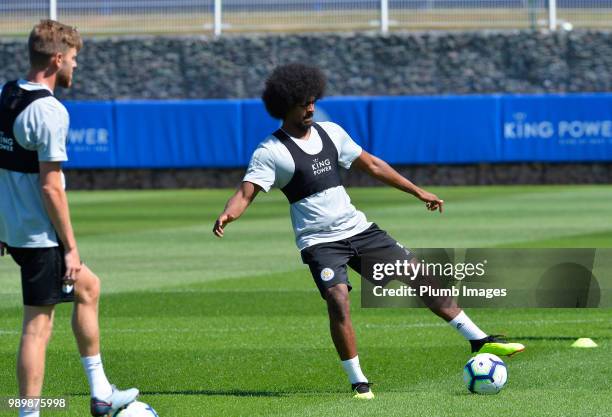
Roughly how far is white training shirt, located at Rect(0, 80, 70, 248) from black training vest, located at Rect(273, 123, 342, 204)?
2.00 metres

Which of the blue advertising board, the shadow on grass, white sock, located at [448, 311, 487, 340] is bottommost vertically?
the blue advertising board

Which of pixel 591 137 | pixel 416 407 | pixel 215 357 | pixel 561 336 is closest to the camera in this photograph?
pixel 416 407

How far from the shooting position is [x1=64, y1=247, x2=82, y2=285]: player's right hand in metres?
7.03

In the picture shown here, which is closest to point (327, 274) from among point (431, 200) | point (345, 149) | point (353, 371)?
point (353, 371)

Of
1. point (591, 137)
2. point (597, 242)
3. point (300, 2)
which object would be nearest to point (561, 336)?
point (597, 242)

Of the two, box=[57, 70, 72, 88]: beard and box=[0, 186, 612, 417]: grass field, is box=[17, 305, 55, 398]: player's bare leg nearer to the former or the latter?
box=[0, 186, 612, 417]: grass field

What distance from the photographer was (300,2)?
117ft

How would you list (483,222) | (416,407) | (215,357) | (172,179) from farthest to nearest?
1. (172,179)
2. (483,222)
3. (215,357)
4. (416,407)

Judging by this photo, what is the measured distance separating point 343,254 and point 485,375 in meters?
1.15

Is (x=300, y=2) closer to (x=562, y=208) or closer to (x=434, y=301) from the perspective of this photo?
(x=562, y=208)

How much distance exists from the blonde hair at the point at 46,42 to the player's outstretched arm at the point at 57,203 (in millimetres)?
546

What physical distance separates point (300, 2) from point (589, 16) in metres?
7.17

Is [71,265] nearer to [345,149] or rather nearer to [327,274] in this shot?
[327,274]

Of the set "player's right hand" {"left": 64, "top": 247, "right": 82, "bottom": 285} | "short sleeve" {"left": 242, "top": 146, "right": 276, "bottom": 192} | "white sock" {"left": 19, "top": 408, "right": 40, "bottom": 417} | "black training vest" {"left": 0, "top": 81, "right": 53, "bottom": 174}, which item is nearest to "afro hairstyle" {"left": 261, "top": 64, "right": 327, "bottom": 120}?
"short sleeve" {"left": 242, "top": 146, "right": 276, "bottom": 192}
